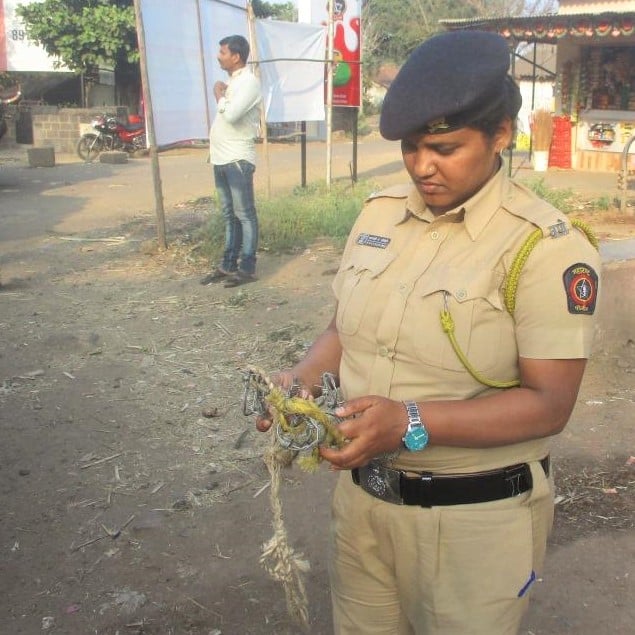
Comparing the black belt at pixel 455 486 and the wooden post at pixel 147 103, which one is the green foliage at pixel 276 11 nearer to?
the wooden post at pixel 147 103

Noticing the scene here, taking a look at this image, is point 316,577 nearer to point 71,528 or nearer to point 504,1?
point 71,528

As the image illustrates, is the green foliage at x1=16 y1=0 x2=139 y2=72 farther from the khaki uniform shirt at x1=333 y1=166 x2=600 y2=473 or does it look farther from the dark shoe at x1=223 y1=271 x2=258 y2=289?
the khaki uniform shirt at x1=333 y1=166 x2=600 y2=473

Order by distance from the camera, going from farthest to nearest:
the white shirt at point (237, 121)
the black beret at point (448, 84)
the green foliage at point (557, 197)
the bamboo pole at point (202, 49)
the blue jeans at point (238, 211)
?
the green foliage at point (557, 197) → the bamboo pole at point (202, 49) → the blue jeans at point (238, 211) → the white shirt at point (237, 121) → the black beret at point (448, 84)

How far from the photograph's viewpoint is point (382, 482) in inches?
66.7

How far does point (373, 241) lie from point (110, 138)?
19197mm

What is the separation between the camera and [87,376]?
5.00 m

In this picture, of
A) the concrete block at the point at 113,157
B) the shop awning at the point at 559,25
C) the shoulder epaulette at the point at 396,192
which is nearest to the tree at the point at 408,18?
the concrete block at the point at 113,157

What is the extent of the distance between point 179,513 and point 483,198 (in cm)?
240

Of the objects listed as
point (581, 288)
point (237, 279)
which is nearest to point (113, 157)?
point (237, 279)

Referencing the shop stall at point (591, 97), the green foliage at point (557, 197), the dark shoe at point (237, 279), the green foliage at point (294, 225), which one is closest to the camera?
the dark shoe at point (237, 279)

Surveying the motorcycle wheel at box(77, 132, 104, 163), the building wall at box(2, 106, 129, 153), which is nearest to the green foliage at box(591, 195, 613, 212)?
the motorcycle wheel at box(77, 132, 104, 163)

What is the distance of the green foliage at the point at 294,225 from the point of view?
8.28m

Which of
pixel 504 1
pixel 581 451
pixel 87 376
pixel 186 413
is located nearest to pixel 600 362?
pixel 581 451

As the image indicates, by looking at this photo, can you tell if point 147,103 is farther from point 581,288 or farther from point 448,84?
point 581,288
